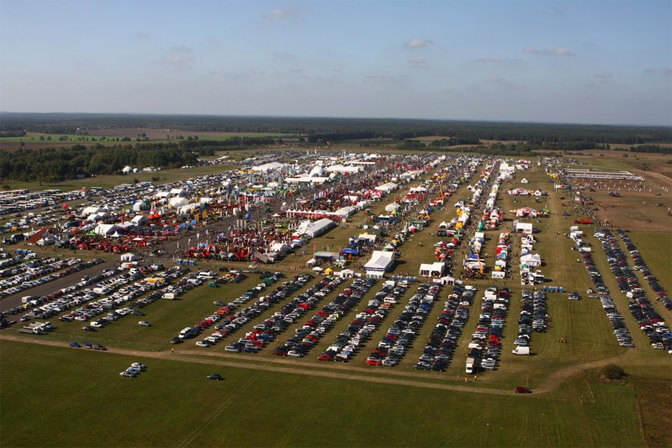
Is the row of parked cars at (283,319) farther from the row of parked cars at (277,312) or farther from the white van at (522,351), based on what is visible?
the white van at (522,351)

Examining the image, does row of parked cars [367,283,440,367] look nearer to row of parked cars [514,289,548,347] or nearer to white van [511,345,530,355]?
white van [511,345,530,355]

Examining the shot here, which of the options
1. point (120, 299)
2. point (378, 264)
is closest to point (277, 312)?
point (120, 299)

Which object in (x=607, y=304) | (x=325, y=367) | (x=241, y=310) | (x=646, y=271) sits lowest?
(x=325, y=367)

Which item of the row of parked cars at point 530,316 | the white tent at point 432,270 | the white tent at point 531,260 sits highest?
the white tent at point 531,260

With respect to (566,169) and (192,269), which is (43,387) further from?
(566,169)

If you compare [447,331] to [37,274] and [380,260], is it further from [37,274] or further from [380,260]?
[37,274]

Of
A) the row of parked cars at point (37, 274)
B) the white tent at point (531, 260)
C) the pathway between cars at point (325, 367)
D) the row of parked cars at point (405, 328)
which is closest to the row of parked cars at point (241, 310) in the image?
the pathway between cars at point (325, 367)

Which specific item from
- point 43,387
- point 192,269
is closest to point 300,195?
point 192,269
